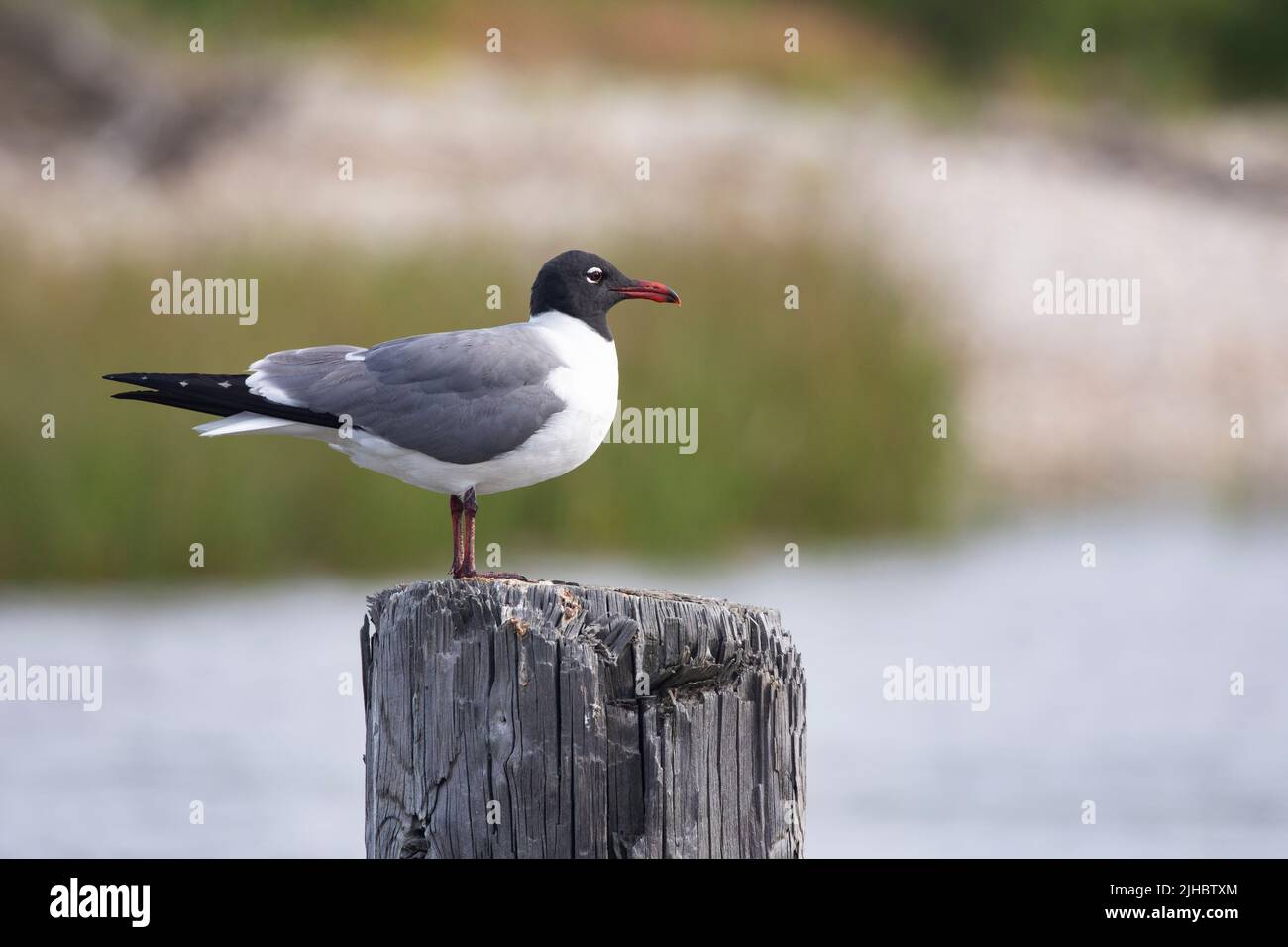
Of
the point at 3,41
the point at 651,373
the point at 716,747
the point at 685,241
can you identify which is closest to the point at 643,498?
the point at 651,373

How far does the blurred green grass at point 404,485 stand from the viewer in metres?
11.5

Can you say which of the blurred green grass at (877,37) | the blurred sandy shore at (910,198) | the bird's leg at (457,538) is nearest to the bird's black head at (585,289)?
the bird's leg at (457,538)

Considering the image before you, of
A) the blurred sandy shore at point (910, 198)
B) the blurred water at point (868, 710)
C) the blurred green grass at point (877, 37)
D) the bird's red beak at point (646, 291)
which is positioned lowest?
the blurred water at point (868, 710)

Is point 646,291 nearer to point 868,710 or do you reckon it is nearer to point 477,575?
point 477,575


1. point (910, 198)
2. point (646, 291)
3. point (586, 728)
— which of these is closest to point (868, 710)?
point (646, 291)

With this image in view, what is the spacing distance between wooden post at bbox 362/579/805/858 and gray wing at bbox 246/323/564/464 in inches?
42.1

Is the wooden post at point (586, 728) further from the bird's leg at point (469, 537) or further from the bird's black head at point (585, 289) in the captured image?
the bird's black head at point (585, 289)

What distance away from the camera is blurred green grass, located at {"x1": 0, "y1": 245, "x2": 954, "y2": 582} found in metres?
11.5

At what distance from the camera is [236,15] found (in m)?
29.8

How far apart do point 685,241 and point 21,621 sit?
526 centimetres

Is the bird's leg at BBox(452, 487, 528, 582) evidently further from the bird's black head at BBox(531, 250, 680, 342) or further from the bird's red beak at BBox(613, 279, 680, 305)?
the bird's red beak at BBox(613, 279, 680, 305)

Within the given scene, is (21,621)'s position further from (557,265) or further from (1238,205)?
(1238,205)

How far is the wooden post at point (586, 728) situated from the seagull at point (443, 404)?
1.00 metres

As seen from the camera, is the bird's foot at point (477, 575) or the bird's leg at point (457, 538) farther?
the bird's leg at point (457, 538)
